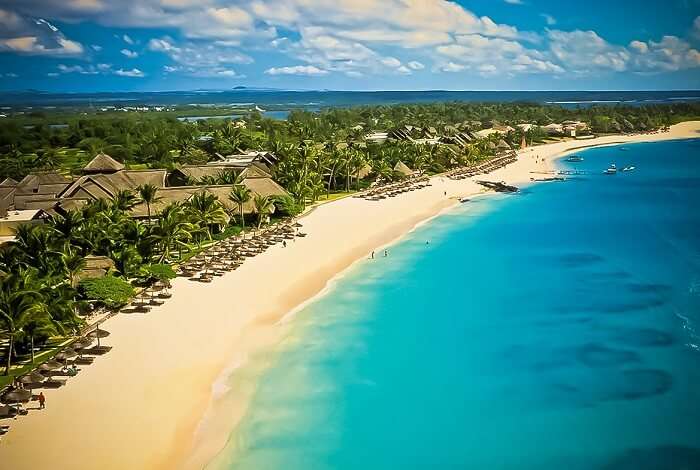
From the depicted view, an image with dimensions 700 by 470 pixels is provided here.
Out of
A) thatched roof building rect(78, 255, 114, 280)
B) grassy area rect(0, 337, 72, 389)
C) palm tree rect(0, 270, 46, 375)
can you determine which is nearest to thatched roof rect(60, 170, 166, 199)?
thatched roof building rect(78, 255, 114, 280)

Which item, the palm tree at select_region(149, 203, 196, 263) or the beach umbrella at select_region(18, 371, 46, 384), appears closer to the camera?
the beach umbrella at select_region(18, 371, 46, 384)

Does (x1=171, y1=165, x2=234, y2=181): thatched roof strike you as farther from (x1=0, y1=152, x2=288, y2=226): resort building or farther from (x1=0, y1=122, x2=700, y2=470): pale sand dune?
(x1=0, y1=122, x2=700, y2=470): pale sand dune

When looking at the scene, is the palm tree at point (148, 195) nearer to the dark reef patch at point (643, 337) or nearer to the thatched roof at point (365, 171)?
the thatched roof at point (365, 171)

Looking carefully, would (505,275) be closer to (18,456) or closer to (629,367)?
(629,367)

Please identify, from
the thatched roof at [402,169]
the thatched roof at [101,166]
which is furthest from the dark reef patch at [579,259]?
the thatched roof at [101,166]

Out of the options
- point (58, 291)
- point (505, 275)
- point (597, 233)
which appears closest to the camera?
point (58, 291)

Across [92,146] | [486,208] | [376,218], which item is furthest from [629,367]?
[92,146]
